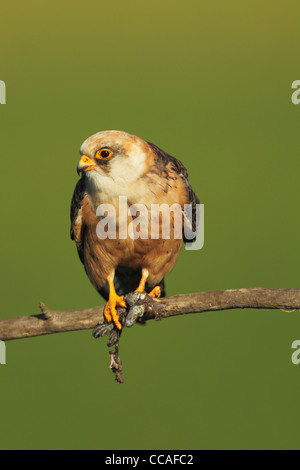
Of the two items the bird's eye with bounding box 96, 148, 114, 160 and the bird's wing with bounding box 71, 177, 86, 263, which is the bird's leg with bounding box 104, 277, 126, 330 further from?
the bird's eye with bounding box 96, 148, 114, 160

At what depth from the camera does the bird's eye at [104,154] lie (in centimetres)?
465

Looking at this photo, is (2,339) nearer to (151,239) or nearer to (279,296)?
(151,239)

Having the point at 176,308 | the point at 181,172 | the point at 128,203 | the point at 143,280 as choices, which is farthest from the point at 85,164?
the point at 143,280

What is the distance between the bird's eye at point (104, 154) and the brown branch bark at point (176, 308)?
1.12 metres

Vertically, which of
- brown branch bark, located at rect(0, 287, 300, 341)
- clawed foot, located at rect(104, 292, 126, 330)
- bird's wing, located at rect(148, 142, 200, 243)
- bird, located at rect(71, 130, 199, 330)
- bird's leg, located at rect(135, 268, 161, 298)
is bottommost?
brown branch bark, located at rect(0, 287, 300, 341)

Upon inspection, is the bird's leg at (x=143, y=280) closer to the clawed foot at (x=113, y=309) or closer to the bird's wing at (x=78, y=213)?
the clawed foot at (x=113, y=309)

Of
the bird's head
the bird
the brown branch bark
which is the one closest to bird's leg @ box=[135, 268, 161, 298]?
the bird

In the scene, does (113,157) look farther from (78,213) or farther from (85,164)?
(78,213)

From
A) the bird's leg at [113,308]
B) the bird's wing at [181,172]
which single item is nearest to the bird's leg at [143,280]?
the bird's leg at [113,308]

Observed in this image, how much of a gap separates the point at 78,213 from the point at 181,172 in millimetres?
929

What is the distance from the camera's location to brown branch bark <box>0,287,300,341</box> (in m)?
4.16

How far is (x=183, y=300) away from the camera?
456 cm

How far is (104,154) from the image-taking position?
15.3ft

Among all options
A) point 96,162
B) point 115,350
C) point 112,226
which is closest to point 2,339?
point 115,350
